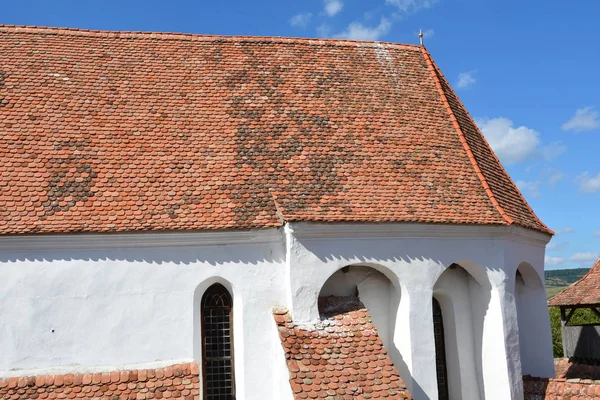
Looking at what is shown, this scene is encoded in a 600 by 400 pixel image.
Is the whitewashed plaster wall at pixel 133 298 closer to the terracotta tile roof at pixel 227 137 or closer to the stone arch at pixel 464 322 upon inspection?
the terracotta tile roof at pixel 227 137

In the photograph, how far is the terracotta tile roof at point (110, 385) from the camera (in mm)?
11664

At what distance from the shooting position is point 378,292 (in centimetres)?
1395

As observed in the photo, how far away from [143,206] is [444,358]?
721cm

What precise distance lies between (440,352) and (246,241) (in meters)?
5.01

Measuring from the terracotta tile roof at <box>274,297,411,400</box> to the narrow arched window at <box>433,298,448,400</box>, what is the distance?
2.26 metres

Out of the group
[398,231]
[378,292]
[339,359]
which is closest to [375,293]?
[378,292]

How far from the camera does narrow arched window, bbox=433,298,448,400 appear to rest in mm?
14334

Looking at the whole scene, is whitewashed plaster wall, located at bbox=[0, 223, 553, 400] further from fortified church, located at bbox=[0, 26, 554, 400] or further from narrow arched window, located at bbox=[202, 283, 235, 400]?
narrow arched window, located at bbox=[202, 283, 235, 400]

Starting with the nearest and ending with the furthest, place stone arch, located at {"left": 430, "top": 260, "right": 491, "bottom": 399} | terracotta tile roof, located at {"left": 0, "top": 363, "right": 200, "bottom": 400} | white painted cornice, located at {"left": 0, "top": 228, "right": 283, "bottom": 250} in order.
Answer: terracotta tile roof, located at {"left": 0, "top": 363, "right": 200, "bottom": 400} → white painted cornice, located at {"left": 0, "top": 228, "right": 283, "bottom": 250} → stone arch, located at {"left": 430, "top": 260, "right": 491, "bottom": 399}

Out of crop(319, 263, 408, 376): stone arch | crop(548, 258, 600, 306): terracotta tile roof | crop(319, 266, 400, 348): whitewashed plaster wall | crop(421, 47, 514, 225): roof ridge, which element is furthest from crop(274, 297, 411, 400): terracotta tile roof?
crop(548, 258, 600, 306): terracotta tile roof

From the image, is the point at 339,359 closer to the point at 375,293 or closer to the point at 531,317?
the point at 375,293

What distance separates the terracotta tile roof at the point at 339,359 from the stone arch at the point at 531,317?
191 inches

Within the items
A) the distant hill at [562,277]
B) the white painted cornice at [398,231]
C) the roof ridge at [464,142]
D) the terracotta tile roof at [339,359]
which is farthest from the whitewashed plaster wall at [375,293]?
the distant hill at [562,277]

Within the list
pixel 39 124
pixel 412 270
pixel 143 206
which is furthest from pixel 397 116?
pixel 39 124
